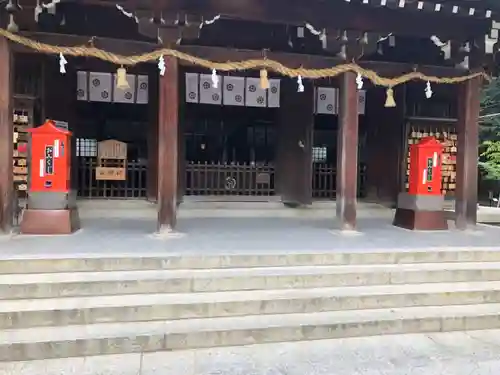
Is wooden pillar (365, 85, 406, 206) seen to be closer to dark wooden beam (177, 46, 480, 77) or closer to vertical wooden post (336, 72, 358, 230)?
dark wooden beam (177, 46, 480, 77)

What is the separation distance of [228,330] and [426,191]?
5089 mm

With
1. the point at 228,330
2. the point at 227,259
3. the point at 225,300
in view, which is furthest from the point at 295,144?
the point at 228,330

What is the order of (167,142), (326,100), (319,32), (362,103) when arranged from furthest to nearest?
(362,103)
(326,100)
(319,32)
(167,142)

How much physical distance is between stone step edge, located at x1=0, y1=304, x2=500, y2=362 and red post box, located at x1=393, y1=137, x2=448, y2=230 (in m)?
2.92

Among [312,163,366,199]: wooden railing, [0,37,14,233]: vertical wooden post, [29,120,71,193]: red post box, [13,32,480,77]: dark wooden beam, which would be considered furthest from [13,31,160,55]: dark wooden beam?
[312,163,366,199]: wooden railing

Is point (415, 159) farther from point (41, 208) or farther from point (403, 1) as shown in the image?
point (41, 208)

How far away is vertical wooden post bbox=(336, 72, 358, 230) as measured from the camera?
290 inches

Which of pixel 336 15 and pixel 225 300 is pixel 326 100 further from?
pixel 225 300

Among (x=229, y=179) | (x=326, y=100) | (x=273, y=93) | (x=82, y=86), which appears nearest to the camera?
(x=82, y=86)

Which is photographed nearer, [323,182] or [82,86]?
[82,86]

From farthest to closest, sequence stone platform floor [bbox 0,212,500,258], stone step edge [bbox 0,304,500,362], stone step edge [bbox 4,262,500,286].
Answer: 1. stone platform floor [bbox 0,212,500,258]
2. stone step edge [bbox 4,262,500,286]
3. stone step edge [bbox 0,304,500,362]

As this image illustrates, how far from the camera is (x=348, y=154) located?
7.38 metres

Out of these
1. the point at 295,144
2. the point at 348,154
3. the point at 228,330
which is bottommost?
the point at 228,330

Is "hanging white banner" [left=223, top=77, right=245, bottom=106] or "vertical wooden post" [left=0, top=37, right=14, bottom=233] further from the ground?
"hanging white banner" [left=223, top=77, right=245, bottom=106]
